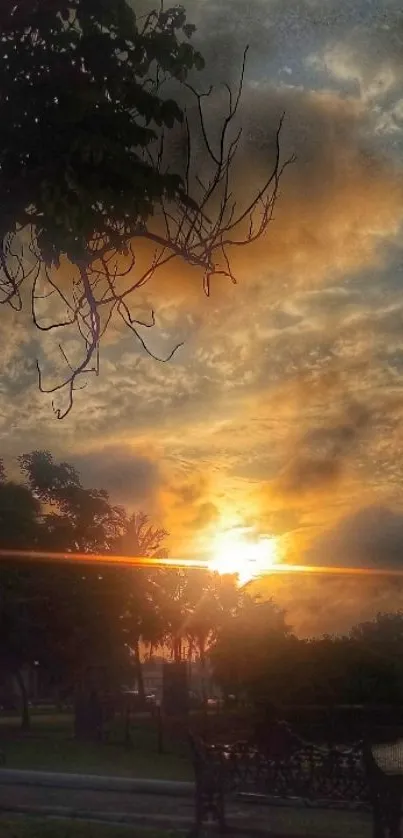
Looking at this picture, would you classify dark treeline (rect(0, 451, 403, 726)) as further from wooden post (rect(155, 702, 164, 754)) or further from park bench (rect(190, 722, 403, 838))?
park bench (rect(190, 722, 403, 838))

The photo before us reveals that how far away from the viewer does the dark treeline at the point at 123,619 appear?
11.5 metres

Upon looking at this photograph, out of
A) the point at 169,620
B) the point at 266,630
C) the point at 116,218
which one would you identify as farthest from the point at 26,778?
the point at 116,218

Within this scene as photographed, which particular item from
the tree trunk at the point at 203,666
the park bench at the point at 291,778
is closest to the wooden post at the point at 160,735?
the tree trunk at the point at 203,666

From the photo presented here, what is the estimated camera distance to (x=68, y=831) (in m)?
7.88

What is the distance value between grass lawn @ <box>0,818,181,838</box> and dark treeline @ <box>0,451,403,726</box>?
293cm

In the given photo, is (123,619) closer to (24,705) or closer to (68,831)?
(24,705)

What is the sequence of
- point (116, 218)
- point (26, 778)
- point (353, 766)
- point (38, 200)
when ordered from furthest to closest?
point (26, 778) → point (353, 766) → point (116, 218) → point (38, 200)

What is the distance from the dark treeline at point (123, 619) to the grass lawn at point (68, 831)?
293 centimetres

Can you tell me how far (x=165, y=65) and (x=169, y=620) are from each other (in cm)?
1449

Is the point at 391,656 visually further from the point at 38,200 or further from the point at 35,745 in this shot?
the point at 35,745

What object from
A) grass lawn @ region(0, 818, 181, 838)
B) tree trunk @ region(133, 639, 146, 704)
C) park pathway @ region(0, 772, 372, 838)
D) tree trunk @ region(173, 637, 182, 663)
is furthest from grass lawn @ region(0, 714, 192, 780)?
grass lawn @ region(0, 818, 181, 838)

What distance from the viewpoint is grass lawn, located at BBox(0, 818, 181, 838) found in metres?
7.61

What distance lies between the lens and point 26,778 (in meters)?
13.4

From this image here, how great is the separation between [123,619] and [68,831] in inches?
471
